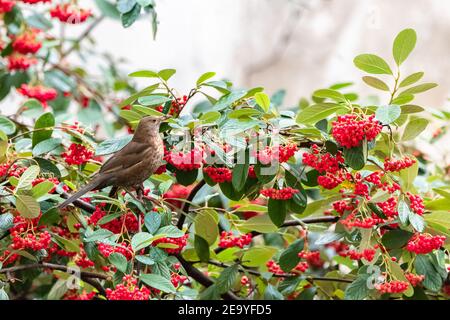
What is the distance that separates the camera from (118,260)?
1471mm

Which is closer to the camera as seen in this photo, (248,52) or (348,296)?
(348,296)

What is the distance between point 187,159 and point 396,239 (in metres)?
0.52

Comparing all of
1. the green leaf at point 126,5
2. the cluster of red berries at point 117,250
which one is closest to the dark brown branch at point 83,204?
the cluster of red berries at point 117,250

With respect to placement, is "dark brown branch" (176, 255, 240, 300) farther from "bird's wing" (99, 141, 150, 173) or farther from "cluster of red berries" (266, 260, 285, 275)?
"bird's wing" (99, 141, 150, 173)

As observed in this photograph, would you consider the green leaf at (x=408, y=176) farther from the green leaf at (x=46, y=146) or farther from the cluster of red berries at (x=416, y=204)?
the green leaf at (x=46, y=146)

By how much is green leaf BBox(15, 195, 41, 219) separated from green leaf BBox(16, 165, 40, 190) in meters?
0.03

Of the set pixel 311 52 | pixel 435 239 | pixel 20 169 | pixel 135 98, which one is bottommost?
pixel 311 52

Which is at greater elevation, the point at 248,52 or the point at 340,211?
the point at 340,211

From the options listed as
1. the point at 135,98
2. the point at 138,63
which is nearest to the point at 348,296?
the point at 135,98

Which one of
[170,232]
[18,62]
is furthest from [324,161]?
[18,62]

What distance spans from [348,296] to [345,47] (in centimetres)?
382

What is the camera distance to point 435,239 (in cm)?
164

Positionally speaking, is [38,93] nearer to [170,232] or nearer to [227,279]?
[227,279]
